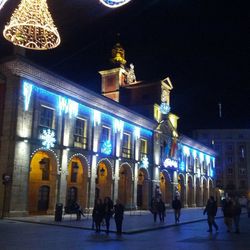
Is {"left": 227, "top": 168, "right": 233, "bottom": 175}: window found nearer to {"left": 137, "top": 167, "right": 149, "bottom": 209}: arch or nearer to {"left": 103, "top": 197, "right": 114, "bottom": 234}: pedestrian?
{"left": 137, "top": 167, "right": 149, "bottom": 209}: arch

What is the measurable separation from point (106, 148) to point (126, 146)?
4.77 m

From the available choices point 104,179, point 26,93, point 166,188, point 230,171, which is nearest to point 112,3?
point 26,93

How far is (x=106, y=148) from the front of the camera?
35.7 meters

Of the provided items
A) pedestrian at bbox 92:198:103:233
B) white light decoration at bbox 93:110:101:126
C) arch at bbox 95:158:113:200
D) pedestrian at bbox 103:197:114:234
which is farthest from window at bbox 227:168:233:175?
pedestrian at bbox 92:198:103:233

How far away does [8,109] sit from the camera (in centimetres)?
2641

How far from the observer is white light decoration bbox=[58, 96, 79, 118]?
3037 centimetres

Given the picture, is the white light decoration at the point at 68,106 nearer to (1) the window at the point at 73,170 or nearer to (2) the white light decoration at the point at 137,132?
(1) the window at the point at 73,170

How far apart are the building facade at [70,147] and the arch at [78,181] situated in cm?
9

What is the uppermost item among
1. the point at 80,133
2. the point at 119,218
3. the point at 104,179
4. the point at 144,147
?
the point at 144,147

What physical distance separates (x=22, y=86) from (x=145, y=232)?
14.2 m

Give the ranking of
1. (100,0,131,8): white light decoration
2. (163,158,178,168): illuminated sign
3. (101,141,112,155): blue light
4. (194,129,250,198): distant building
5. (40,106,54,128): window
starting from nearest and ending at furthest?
(100,0,131,8): white light decoration < (40,106,54,128): window < (101,141,112,155): blue light < (163,158,178,168): illuminated sign < (194,129,250,198): distant building

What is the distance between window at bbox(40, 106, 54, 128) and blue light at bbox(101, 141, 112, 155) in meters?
7.39

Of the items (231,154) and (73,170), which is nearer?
(73,170)

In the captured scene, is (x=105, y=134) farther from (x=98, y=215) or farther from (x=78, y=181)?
(x=98, y=215)
